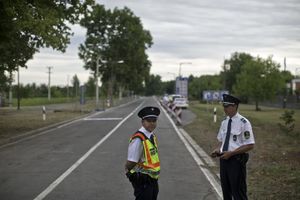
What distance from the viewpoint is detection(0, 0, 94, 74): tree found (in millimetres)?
17781

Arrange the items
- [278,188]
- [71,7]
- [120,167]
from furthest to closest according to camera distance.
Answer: [71,7] → [120,167] → [278,188]

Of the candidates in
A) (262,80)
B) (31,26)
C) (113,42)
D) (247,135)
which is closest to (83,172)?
(247,135)

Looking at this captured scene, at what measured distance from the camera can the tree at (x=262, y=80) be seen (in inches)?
2537

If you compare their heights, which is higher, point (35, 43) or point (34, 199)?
point (35, 43)

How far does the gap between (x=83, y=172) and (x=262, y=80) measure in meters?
55.3

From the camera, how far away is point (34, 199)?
8742mm

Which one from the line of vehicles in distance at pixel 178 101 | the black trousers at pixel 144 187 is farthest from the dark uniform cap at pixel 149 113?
the line of vehicles in distance at pixel 178 101

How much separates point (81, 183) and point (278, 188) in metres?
3.75

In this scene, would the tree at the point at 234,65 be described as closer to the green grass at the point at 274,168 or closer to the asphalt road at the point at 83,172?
the green grass at the point at 274,168

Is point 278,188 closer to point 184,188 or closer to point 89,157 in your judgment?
point 184,188

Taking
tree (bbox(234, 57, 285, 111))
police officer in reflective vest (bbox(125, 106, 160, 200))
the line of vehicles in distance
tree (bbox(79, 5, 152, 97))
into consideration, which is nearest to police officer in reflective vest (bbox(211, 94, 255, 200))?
police officer in reflective vest (bbox(125, 106, 160, 200))

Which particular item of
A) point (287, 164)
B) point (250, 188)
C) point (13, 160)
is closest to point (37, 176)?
point (13, 160)

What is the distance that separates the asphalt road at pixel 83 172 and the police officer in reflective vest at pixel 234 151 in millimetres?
2493

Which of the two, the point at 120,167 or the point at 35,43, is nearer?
the point at 120,167
